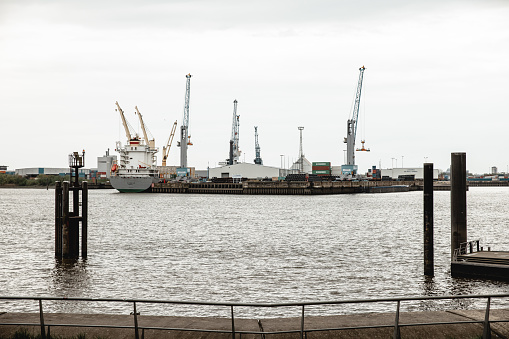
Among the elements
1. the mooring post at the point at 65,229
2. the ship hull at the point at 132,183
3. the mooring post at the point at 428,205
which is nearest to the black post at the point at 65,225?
the mooring post at the point at 65,229

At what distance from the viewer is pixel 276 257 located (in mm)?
34844

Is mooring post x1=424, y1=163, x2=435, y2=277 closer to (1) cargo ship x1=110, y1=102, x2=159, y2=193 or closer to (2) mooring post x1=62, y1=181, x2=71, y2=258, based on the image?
(2) mooring post x1=62, y1=181, x2=71, y2=258

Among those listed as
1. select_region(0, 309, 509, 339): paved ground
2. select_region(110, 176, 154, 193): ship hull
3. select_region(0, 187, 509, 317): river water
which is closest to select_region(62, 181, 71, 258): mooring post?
select_region(0, 187, 509, 317): river water

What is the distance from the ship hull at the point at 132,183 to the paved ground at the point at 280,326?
144817 mm

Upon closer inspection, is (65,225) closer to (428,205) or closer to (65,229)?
(65,229)

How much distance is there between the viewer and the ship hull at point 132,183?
15662 cm

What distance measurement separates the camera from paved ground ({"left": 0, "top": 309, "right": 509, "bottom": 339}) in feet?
39.8

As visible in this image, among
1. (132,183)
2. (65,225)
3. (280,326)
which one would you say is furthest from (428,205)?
(132,183)

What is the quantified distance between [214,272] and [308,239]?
57.9 feet

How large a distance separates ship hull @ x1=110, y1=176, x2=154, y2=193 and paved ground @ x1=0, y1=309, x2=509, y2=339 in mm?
144817

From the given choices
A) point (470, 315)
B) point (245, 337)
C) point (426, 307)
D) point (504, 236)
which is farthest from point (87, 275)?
point (504, 236)

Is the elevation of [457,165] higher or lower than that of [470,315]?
higher

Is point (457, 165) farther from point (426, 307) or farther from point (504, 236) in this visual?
point (504, 236)

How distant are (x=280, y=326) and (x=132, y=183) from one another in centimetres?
14858
